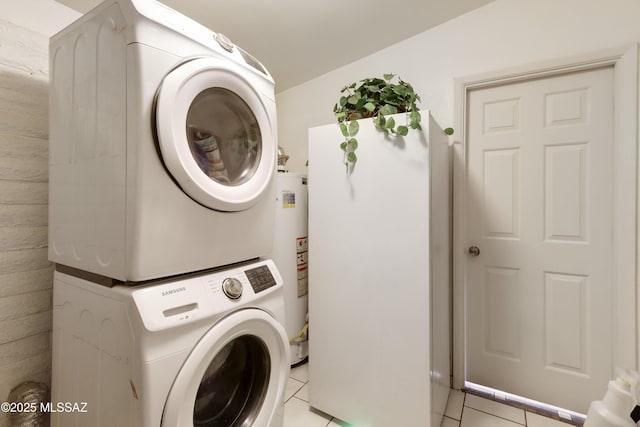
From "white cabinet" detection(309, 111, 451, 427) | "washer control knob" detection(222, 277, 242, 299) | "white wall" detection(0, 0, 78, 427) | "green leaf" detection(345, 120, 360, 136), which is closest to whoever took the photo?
"washer control knob" detection(222, 277, 242, 299)

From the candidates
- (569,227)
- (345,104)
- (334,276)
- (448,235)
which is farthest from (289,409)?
(569,227)

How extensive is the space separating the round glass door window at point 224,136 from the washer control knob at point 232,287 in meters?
0.34

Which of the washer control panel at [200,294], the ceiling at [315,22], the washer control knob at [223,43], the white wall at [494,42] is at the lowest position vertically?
the washer control panel at [200,294]

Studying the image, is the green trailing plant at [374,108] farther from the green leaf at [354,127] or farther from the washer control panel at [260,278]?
the washer control panel at [260,278]

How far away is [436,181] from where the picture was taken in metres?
1.44

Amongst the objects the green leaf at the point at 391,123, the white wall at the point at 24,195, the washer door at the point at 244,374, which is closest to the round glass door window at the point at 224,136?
the washer door at the point at 244,374

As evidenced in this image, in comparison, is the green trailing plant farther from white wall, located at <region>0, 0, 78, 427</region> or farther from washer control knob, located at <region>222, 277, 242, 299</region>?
white wall, located at <region>0, 0, 78, 427</region>

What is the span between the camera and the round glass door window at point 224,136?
3.15 feet

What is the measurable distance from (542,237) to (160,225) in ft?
6.54

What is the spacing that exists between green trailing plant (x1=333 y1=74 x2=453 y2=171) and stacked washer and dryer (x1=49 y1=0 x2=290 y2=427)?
1.49 ft

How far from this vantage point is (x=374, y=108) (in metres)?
1.47

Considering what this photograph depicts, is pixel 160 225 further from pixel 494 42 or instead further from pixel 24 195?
pixel 494 42

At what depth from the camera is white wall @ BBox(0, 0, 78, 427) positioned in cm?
119

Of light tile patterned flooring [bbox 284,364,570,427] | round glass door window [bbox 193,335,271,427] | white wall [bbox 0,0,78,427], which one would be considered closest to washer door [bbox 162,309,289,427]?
round glass door window [bbox 193,335,271,427]
